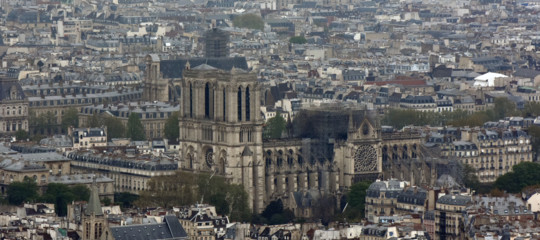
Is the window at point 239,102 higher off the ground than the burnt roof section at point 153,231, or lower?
higher

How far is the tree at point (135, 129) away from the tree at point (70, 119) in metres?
9.27

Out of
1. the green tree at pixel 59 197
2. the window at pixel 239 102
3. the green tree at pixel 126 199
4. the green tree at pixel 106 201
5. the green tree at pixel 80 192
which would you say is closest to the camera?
the green tree at pixel 59 197

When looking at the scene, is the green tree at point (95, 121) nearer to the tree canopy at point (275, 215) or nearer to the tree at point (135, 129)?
the tree at point (135, 129)

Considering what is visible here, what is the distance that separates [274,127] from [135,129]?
12.1 metres

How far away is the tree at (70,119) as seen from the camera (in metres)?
190

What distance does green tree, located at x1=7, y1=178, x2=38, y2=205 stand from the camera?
145000 mm

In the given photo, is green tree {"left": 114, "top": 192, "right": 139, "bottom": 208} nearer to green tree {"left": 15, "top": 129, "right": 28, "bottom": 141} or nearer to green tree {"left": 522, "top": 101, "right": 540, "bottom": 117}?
green tree {"left": 15, "top": 129, "right": 28, "bottom": 141}

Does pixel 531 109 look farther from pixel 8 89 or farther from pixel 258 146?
pixel 258 146

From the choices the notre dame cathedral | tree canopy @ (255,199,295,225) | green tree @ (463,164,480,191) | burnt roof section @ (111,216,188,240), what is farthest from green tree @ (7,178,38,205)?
green tree @ (463,164,480,191)

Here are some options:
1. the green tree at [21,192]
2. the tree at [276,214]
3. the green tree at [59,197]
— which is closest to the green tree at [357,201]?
the tree at [276,214]

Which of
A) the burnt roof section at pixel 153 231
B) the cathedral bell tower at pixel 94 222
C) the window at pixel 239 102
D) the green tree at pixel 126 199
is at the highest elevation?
the window at pixel 239 102

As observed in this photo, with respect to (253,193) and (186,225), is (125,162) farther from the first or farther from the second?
(186,225)

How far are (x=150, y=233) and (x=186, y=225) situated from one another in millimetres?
5723

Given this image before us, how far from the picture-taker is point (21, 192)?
14588 centimetres
